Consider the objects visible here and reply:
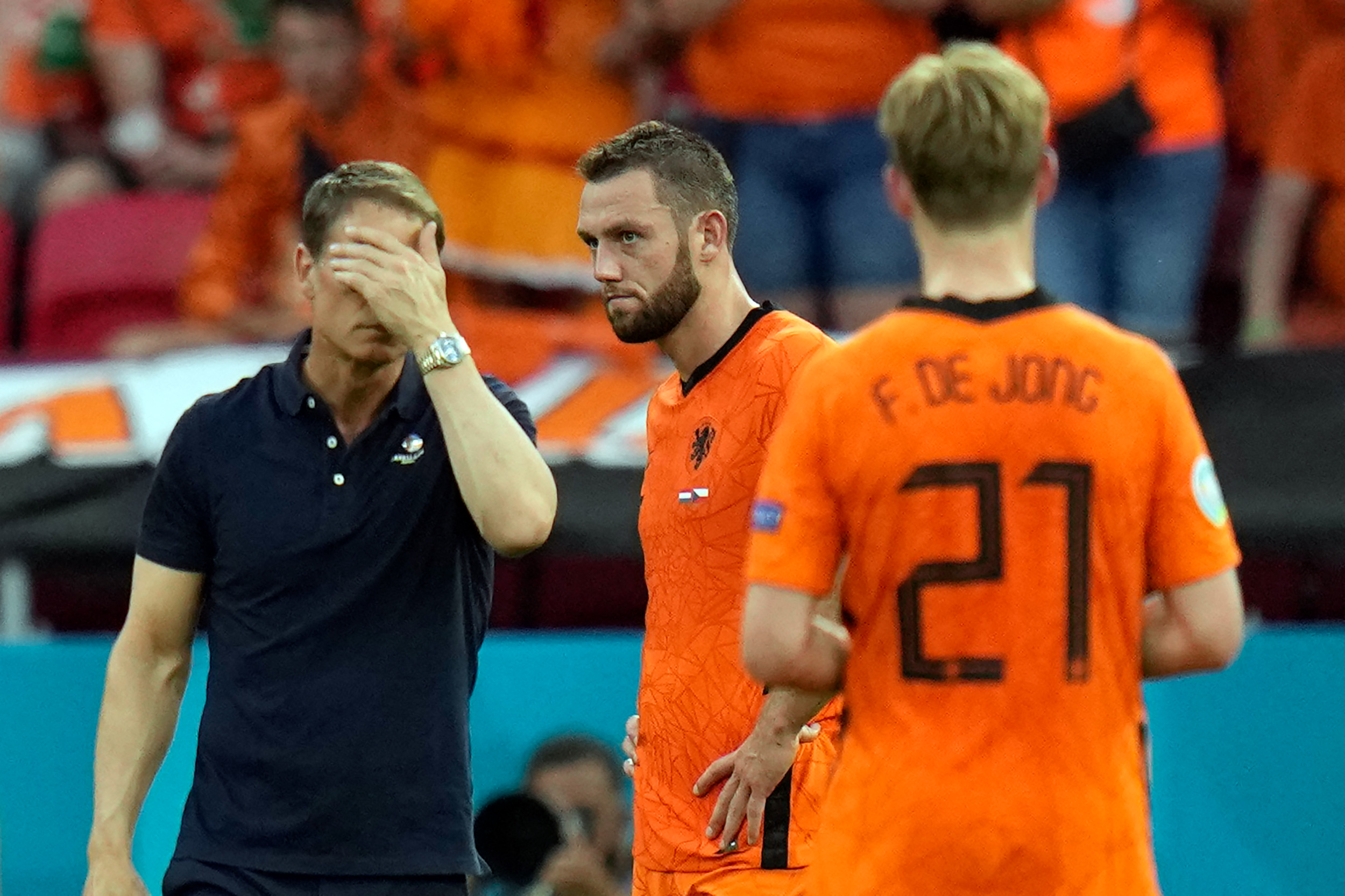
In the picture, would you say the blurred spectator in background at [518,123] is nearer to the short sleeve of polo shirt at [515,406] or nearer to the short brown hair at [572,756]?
the short brown hair at [572,756]

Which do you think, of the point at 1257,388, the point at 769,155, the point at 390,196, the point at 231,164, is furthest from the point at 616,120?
the point at 390,196

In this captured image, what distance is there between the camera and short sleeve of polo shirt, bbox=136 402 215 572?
3373 millimetres

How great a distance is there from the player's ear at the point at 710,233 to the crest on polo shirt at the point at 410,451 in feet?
1.99

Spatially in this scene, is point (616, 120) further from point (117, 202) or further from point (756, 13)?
point (117, 202)

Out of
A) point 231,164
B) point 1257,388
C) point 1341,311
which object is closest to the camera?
point 1257,388

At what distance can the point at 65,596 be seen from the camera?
663 centimetres

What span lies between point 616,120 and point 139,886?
383 centimetres

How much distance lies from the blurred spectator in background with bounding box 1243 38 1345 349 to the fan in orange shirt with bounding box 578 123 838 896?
3363 millimetres

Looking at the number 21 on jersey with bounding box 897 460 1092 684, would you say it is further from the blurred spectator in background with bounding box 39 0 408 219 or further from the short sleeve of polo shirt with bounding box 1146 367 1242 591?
the blurred spectator in background with bounding box 39 0 408 219

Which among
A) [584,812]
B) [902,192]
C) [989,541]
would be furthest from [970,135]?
[584,812]

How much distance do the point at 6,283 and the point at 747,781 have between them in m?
5.66

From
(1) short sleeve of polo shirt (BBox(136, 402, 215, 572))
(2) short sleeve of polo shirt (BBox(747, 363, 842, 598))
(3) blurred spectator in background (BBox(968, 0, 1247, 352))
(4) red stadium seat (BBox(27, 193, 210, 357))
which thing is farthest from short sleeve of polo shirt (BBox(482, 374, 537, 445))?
(4) red stadium seat (BBox(27, 193, 210, 357))

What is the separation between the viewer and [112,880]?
3326 mm

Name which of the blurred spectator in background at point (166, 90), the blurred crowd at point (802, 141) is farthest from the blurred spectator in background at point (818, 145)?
the blurred spectator in background at point (166, 90)
